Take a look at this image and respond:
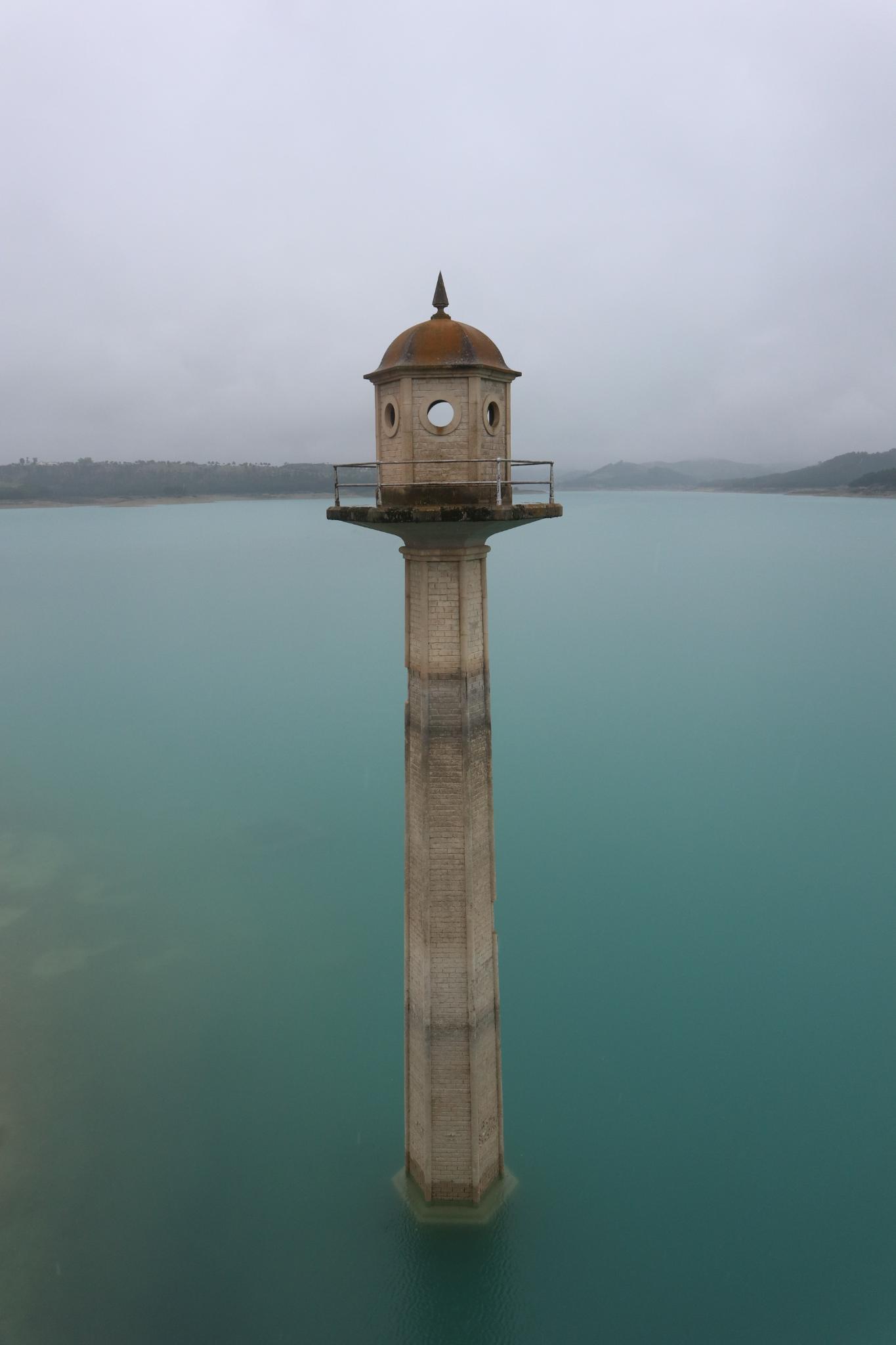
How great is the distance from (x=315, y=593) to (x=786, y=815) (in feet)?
210

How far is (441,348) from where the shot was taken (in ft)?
39.7

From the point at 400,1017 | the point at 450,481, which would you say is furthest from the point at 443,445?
the point at 400,1017

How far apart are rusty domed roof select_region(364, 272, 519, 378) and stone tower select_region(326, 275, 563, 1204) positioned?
2cm

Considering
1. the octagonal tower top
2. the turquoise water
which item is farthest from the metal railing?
the turquoise water

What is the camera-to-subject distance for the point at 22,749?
1767 inches

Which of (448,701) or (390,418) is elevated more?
(390,418)

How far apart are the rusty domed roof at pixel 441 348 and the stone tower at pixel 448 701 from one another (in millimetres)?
21

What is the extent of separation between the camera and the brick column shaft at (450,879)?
12961 millimetres

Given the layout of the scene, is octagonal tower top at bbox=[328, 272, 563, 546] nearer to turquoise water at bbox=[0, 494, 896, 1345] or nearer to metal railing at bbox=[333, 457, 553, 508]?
metal railing at bbox=[333, 457, 553, 508]

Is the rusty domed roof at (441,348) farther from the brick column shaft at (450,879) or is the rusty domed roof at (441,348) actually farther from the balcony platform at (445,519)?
the brick column shaft at (450,879)

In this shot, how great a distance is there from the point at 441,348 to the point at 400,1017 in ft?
55.4

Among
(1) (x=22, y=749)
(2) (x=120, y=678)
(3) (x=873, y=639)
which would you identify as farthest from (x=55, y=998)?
(3) (x=873, y=639)

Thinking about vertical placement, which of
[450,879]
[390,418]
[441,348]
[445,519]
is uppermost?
[441,348]

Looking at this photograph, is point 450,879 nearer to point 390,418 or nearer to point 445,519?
point 445,519
